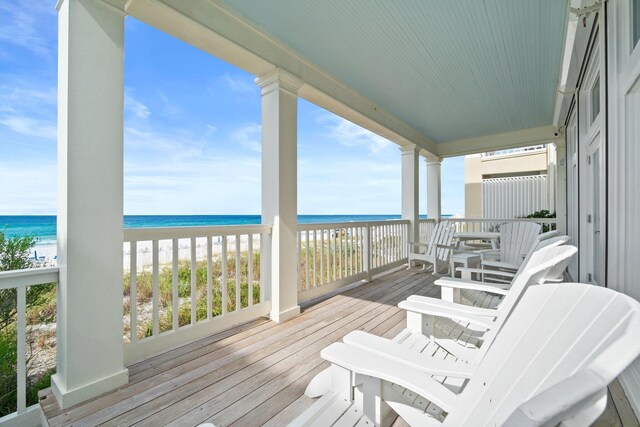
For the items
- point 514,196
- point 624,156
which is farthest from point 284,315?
point 514,196

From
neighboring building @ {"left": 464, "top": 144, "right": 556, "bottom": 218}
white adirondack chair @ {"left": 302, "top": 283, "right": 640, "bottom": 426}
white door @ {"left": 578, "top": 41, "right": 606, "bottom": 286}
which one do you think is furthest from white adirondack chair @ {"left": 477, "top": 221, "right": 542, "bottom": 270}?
neighboring building @ {"left": 464, "top": 144, "right": 556, "bottom": 218}

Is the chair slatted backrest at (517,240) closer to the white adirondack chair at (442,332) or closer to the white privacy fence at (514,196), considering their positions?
the white adirondack chair at (442,332)

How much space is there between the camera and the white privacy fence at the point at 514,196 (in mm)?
8898

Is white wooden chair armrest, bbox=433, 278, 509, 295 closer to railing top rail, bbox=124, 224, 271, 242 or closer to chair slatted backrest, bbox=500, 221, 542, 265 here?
railing top rail, bbox=124, 224, 271, 242

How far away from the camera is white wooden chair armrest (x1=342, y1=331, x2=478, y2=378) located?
93 centimetres

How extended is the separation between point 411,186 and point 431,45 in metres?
3.04

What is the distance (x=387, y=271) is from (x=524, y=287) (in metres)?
3.99

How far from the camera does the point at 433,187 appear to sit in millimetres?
6586

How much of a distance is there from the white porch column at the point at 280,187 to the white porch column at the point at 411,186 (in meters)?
3.21

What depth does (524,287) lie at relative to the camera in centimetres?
121

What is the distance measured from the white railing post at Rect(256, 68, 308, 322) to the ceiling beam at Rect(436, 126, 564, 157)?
4586 mm

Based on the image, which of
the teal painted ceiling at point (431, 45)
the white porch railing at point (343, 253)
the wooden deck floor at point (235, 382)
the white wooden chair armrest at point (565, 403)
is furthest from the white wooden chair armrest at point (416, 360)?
the teal painted ceiling at point (431, 45)

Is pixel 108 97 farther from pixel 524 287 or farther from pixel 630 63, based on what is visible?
pixel 630 63

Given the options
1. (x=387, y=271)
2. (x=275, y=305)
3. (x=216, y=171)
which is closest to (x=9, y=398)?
(x=275, y=305)
